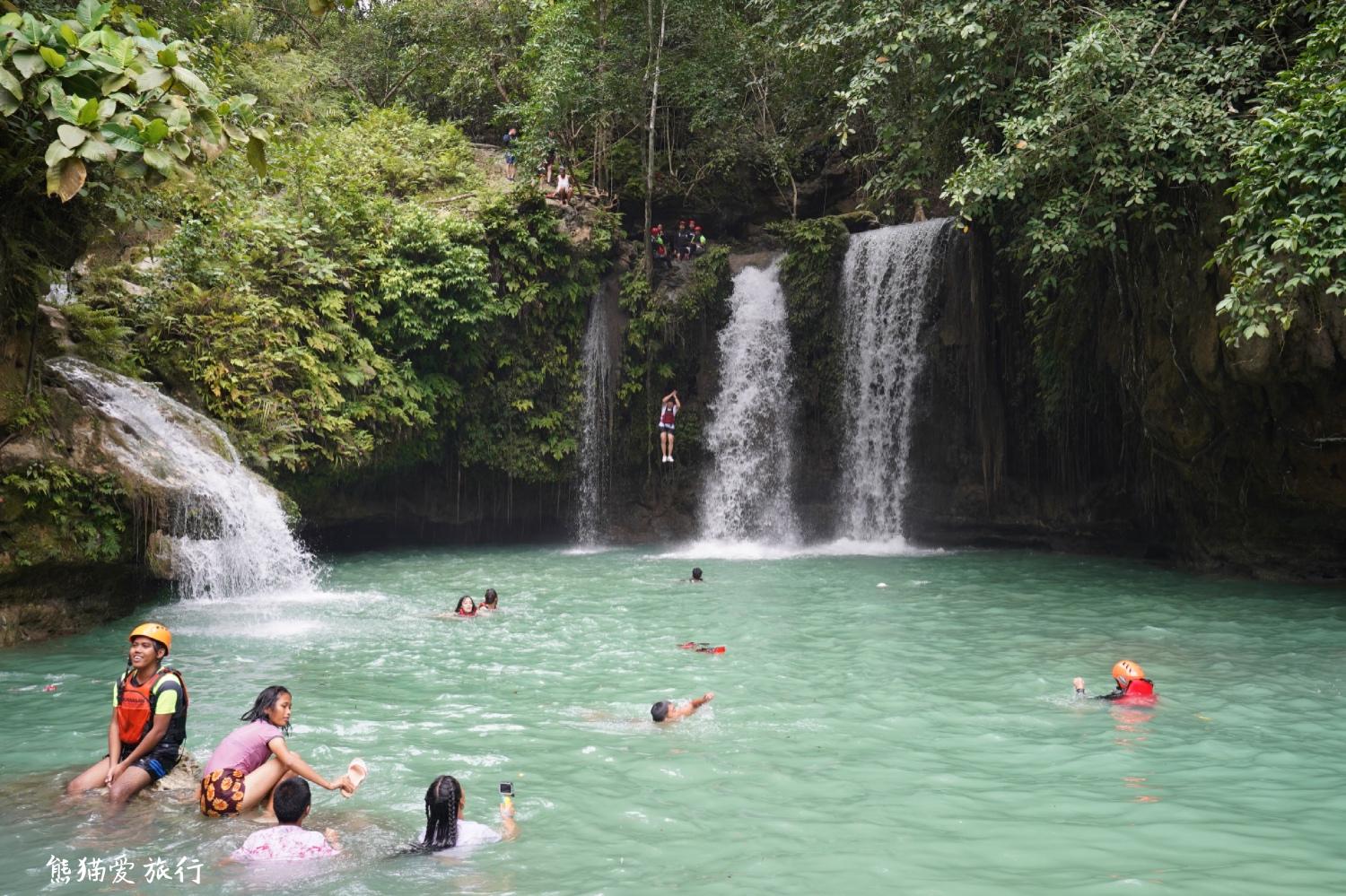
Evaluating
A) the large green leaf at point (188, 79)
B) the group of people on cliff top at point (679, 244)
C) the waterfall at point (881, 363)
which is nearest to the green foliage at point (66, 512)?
the large green leaf at point (188, 79)

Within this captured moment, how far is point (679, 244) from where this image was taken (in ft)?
77.7

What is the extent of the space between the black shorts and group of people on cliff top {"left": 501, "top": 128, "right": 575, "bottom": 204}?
57.6 ft

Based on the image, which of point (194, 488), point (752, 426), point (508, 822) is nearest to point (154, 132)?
point (508, 822)

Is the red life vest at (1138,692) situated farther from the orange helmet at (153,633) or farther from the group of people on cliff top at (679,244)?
the group of people on cliff top at (679,244)

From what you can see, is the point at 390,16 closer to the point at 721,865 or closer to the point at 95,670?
the point at 95,670

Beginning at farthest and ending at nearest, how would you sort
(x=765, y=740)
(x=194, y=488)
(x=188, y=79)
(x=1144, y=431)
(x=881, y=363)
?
(x=881, y=363) → (x=1144, y=431) → (x=194, y=488) → (x=765, y=740) → (x=188, y=79)

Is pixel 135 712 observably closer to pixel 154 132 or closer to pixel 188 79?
pixel 154 132

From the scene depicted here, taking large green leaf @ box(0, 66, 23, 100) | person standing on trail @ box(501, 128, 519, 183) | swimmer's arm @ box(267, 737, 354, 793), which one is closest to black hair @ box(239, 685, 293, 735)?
swimmer's arm @ box(267, 737, 354, 793)

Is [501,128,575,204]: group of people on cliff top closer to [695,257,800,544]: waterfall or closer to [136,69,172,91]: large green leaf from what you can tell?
[695,257,800,544]: waterfall

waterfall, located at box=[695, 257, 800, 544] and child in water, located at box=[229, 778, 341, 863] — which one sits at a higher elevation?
waterfall, located at box=[695, 257, 800, 544]

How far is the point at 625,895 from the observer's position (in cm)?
478

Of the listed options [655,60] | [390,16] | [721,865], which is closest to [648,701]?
[721,865]

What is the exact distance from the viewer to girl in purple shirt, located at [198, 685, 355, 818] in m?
5.76

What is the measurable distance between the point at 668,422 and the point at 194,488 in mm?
10457
